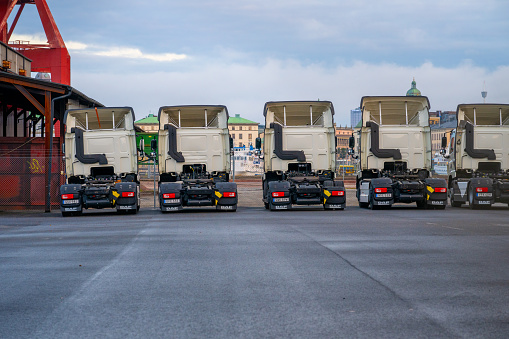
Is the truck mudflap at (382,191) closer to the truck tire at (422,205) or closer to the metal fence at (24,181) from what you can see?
the truck tire at (422,205)

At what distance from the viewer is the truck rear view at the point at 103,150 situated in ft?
81.5

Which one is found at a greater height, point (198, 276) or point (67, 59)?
point (67, 59)

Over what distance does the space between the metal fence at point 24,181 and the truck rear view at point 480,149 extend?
1564 centimetres

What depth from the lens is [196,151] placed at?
2511 cm

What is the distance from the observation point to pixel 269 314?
21.8ft

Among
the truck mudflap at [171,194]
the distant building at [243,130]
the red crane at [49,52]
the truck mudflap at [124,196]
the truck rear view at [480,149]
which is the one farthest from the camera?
the distant building at [243,130]

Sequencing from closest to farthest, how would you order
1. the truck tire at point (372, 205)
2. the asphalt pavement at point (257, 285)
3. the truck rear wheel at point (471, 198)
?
1. the asphalt pavement at point (257, 285)
2. the truck tire at point (372, 205)
3. the truck rear wheel at point (471, 198)

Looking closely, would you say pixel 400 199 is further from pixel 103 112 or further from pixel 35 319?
pixel 35 319

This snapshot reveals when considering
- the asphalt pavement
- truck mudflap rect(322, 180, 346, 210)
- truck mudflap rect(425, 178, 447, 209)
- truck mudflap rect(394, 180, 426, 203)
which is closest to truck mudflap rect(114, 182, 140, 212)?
truck mudflap rect(322, 180, 346, 210)

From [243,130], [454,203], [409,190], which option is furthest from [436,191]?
[243,130]

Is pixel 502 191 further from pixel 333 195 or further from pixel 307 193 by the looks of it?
pixel 307 193

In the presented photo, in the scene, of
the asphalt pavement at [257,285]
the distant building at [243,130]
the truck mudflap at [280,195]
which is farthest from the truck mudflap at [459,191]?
the distant building at [243,130]

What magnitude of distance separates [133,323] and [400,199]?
2013 cm

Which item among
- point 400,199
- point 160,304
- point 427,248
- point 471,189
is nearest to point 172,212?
point 400,199
